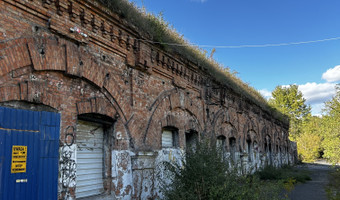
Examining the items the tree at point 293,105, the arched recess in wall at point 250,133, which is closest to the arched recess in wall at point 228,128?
the arched recess in wall at point 250,133

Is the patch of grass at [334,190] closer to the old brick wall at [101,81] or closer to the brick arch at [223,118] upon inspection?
the brick arch at [223,118]

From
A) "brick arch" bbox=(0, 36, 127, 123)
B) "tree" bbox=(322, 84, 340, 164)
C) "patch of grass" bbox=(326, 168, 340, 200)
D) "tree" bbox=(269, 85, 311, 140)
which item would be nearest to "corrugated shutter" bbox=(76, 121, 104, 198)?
"brick arch" bbox=(0, 36, 127, 123)

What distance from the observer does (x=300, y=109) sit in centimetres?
4222

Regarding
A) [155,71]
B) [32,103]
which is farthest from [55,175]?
[155,71]

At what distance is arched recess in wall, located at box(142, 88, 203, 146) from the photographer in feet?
21.7

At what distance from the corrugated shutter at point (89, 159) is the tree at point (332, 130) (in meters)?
13.0

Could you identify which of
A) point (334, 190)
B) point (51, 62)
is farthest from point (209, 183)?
point (334, 190)

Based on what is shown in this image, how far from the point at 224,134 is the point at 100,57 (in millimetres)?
7582

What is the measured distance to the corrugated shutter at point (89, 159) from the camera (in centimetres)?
487

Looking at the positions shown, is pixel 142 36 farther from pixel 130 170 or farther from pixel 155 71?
pixel 130 170

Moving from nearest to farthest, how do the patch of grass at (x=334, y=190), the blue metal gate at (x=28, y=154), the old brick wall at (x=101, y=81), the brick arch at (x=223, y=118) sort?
the blue metal gate at (x=28, y=154) < the old brick wall at (x=101, y=81) < the patch of grass at (x=334, y=190) < the brick arch at (x=223, y=118)

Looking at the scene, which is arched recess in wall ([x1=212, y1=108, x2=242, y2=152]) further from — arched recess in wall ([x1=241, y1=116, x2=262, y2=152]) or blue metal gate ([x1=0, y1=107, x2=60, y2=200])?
blue metal gate ([x1=0, y1=107, x2=60, y2=200])

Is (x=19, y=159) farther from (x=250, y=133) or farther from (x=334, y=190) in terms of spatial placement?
(x=250, y=133)

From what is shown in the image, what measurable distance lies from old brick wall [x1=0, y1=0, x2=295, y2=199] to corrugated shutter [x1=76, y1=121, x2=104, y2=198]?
17 centimetres
